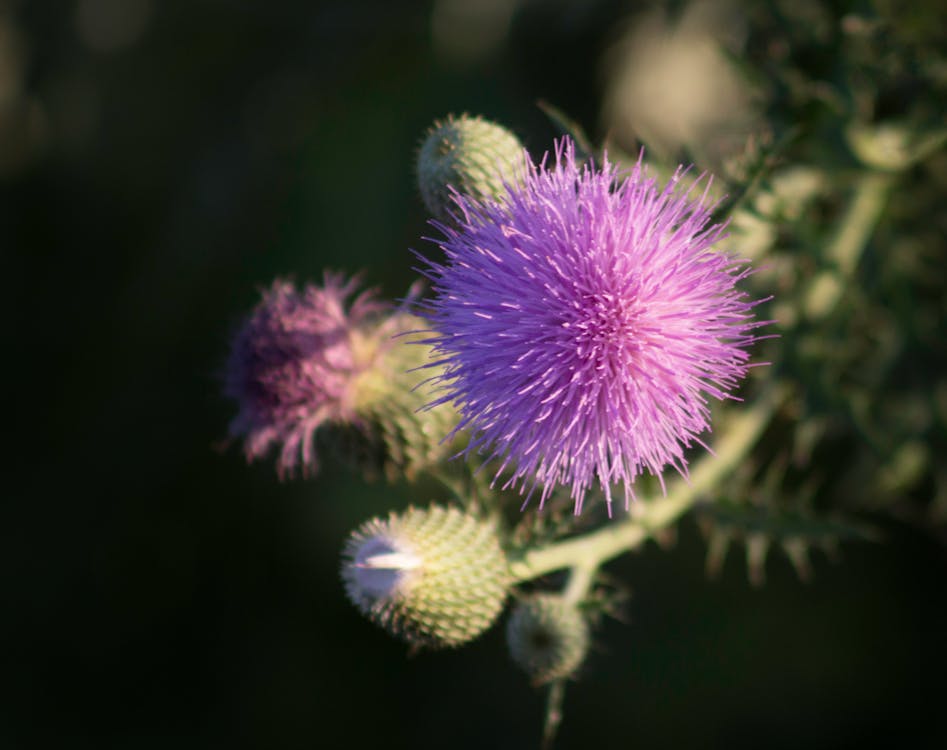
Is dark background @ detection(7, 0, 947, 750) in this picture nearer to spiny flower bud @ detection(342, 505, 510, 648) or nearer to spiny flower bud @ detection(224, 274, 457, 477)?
spiny flower bud @ detection(224, 274, 457, 477)

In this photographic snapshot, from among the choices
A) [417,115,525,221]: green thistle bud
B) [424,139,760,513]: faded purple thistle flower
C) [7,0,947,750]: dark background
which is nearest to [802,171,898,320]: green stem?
[424,139,760,513]: faded purple thistle flower

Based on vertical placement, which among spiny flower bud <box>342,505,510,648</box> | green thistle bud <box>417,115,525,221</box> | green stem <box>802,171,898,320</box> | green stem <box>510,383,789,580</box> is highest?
green stem <box>802,171,898,320</box>

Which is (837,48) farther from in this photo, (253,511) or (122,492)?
(122,492)

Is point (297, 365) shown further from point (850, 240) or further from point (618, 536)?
point (850, 240)

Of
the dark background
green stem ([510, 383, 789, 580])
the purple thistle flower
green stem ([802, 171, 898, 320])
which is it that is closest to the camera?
green stem ([510, 383, 789, 580])

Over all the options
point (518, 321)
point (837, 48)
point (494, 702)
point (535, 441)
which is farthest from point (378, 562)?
point (494, 702)
